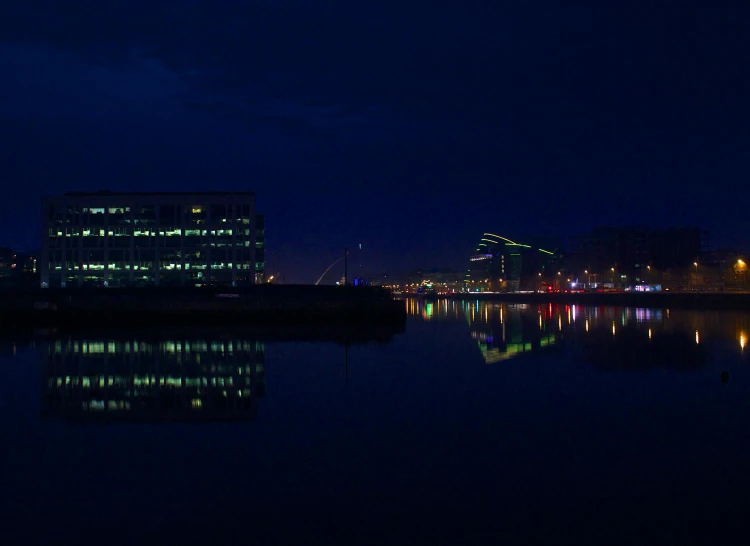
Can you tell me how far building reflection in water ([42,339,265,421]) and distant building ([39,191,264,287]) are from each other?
9495 centimetres

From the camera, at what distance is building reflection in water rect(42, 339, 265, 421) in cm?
1920

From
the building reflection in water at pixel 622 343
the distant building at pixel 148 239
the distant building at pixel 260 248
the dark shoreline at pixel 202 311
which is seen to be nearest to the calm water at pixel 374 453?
the building reflection in water at pixel 622 343

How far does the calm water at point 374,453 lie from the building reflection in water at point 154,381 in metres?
0.15

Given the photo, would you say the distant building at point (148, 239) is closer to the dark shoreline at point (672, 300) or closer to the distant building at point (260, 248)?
the distant building at point (260, 248)

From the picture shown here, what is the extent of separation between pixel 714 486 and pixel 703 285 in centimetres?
16172

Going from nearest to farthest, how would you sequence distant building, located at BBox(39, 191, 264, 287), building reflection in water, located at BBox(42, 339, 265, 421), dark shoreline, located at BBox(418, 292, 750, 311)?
building reflection in water, located at BBox(42, 339, 265, 421) < dark shoreline, located at BBox(418, 292, 750, 311) < distant building, located at BBox(39, 191, 264, 287)

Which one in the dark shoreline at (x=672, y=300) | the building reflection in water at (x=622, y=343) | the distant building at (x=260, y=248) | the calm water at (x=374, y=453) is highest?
the distant building at (x=260, y=248)

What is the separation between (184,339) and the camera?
4353 centimetres

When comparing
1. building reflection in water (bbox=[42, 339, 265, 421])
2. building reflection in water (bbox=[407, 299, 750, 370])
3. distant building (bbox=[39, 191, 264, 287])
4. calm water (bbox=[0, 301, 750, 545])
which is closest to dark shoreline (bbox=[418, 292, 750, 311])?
building reflection in water (bbox=[407, 299, 750, 370])

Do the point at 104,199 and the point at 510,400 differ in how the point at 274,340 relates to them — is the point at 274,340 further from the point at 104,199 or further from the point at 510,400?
the point at 104,199

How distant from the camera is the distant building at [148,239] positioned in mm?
132625

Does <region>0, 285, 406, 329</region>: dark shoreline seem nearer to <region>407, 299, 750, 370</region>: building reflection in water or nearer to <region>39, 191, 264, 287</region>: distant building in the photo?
<region>407, 299, 750, 370</region>: building reflection in water

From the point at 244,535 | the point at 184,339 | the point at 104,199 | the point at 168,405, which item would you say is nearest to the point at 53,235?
the point at 104,199

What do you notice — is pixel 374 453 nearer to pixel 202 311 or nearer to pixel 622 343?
pixel 622 343
